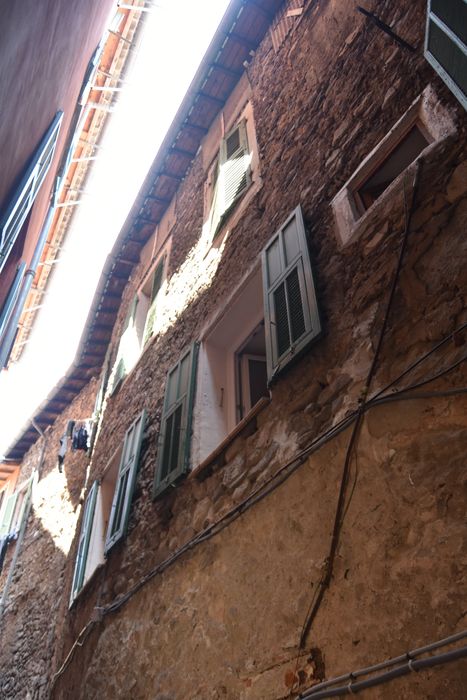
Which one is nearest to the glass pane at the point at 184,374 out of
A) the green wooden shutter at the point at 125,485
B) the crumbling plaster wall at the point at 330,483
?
the crumbling plaster wall at the point at 330,483

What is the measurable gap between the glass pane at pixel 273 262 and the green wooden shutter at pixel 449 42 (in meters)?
1.54

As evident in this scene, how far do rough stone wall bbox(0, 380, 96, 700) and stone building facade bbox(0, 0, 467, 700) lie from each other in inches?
18.9

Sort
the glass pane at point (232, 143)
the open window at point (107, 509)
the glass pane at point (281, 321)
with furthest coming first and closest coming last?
the glass pane at point (232, 143), the open window at point (107, 509), the glass pane at point (281, 321)

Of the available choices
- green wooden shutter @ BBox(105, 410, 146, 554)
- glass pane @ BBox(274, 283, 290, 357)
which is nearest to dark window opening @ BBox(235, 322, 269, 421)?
glass pane @ BBox(274, 283, 290, 357)

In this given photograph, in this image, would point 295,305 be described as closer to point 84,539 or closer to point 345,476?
point 345,476

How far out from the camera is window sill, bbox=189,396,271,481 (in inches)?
130

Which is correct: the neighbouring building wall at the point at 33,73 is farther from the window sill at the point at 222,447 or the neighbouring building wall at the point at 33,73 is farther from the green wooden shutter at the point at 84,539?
the green wooden shutter at the point at 84,539

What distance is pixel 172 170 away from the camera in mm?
8266

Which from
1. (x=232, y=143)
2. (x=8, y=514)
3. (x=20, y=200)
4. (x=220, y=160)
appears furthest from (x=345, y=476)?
(x=8, y=514)

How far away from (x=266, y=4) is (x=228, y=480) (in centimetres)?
628

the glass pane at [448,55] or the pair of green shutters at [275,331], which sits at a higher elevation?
the glass pane at [448,55]

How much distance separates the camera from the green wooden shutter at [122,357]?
7.24 m

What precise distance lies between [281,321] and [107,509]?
4080 mm

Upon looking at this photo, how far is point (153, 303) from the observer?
284 inches
